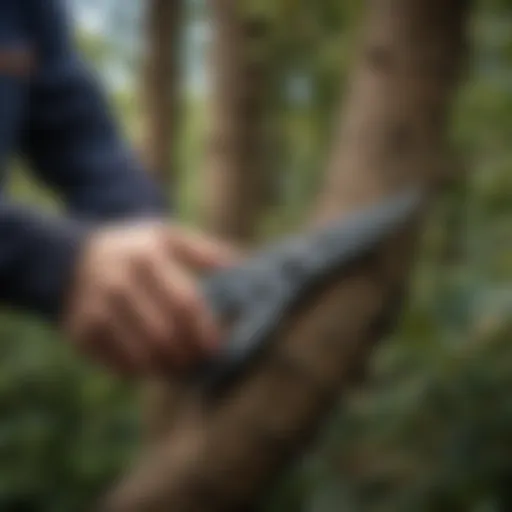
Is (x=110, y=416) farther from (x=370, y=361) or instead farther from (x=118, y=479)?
(x=370, y=361)

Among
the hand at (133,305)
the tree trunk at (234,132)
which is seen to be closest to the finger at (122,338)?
the hand at (133,305)

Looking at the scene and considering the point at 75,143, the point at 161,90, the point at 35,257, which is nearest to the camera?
the point at 35,257

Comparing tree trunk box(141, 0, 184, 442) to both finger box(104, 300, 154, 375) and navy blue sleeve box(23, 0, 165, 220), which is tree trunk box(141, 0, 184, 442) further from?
finger box(104, 300, 154, 375)

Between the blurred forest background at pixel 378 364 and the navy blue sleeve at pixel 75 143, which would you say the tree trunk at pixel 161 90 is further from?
the navy blue sleeve at pixel 75 143

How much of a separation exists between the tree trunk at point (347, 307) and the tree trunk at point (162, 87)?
41 cm

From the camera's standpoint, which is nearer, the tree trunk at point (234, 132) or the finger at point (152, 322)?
the finger at point (152, 322)

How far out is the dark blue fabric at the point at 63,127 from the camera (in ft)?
1.56

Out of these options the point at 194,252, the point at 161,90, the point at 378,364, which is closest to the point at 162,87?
the point at 161,90

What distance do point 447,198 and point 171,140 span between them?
0.39 m

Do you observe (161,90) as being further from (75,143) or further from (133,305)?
(133,305)

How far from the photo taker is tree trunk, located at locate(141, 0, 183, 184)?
1279mm

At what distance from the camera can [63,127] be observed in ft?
1.70

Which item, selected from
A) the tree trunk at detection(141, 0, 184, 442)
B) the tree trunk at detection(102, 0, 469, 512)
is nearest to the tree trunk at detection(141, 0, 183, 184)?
the tree trunk at detection(141, 0, 184, 442)

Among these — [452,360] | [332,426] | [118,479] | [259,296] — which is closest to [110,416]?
[118,479]
